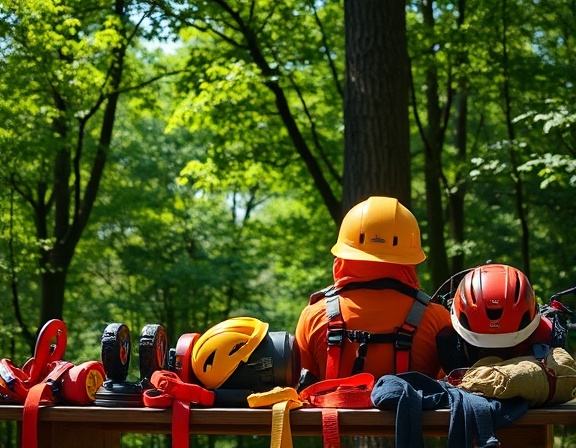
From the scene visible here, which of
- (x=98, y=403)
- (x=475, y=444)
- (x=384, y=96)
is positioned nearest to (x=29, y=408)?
(x=98, y=403)

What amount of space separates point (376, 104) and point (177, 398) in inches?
181

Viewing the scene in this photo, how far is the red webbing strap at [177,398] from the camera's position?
3359 millimetres

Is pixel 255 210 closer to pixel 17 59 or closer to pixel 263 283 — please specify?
pixel 263 283

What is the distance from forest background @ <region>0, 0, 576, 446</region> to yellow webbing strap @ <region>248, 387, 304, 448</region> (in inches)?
163

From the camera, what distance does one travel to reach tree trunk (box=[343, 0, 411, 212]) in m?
7.37

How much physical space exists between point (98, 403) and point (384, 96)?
4.61 m

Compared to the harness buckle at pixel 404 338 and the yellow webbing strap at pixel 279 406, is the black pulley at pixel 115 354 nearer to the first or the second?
the yellow webbing strap at pixel 279 406

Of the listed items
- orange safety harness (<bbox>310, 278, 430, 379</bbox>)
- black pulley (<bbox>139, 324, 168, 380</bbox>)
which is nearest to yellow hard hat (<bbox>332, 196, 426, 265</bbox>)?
orange safety harness (<bbox>310, 278, 430, 379</bbox>)

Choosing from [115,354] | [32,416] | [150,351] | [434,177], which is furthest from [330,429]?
[434,177]

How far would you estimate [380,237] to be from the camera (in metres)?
3.82

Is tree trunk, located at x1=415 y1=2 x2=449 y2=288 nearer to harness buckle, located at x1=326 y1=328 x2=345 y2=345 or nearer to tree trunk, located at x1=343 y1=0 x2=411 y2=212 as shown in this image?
tree trunk, located at x1=343 y1=0 x2=411 y2=212

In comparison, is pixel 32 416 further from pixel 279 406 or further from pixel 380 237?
pixel 380 237

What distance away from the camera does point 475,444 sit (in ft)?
10.0

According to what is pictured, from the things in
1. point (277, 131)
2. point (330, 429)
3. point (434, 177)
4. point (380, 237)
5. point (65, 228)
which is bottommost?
point (330, 429)
